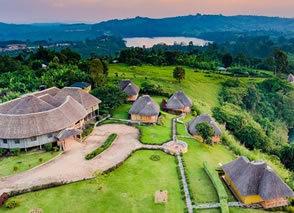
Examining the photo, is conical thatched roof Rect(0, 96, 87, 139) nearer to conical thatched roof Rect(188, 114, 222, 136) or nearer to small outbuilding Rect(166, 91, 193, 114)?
conical thatched roof Rect(188, 114, 222, 136)

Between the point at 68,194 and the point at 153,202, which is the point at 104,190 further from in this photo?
the point at 153,202

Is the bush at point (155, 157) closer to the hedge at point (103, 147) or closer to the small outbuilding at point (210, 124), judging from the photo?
the hedge at point (103, 147)

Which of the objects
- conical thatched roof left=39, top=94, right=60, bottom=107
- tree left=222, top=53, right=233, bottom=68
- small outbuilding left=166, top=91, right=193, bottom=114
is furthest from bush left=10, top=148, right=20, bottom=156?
tree left=222, top=53, right=233, bottom=68

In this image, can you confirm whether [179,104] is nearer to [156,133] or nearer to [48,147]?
[156,133]

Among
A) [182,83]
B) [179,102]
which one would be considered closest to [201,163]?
[179,102]

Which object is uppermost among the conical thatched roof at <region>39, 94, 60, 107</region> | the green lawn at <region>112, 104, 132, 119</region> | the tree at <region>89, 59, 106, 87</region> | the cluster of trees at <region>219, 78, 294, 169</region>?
the tree at <region>89, 59, 106, 87</region>

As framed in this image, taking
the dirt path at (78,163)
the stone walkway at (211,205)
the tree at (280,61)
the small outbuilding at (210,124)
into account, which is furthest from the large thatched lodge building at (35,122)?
the tree at (280,61)

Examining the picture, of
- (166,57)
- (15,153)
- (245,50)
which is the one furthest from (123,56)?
(245,50)
